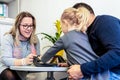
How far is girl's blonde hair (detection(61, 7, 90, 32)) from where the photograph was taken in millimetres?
1539

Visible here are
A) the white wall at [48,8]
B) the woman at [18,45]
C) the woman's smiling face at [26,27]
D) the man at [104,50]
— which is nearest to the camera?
the man at [104,50]

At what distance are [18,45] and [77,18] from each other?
93 cm

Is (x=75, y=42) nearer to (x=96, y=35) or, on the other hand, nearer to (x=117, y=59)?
(x=96, y=35)

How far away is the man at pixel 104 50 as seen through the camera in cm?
135

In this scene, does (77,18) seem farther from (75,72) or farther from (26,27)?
(26,27)

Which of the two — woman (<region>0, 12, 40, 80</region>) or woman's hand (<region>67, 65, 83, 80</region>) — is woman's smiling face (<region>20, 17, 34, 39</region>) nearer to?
woman (<region>0, 12, 40, 80</region>)

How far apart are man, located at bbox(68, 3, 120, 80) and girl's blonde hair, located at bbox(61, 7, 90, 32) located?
8cm

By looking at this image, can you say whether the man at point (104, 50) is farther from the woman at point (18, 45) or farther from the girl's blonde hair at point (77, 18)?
the woman at point (18, 45)

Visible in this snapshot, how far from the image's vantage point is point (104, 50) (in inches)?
57.8

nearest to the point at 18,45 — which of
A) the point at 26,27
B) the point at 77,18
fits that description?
the point at 26,27

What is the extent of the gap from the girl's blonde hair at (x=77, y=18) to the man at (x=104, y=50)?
0.08 m

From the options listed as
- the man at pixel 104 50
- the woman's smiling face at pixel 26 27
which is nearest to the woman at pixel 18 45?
the woman's smiling face at pixel 26 27

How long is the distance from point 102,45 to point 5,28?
6.72 feet

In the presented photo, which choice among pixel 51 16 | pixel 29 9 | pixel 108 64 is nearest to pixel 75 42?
pixel 108 64
